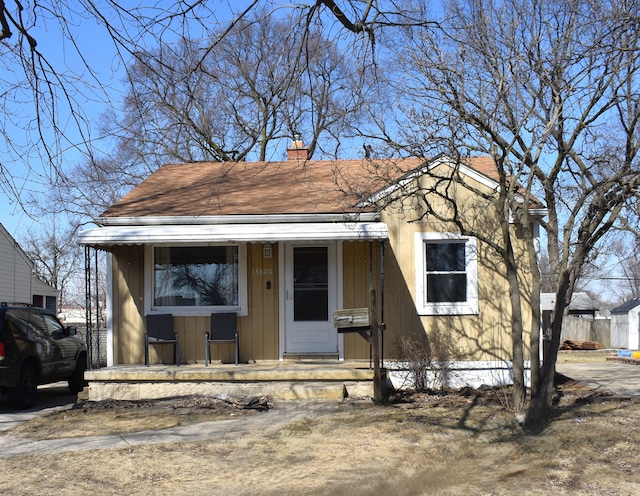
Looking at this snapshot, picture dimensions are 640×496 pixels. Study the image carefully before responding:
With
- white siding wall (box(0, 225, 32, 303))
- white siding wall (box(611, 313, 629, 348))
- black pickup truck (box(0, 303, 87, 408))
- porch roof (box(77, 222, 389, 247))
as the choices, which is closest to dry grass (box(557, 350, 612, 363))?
white siding wall (box(611, 313, 629, 348))

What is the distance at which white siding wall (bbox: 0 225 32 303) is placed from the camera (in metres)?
27.6

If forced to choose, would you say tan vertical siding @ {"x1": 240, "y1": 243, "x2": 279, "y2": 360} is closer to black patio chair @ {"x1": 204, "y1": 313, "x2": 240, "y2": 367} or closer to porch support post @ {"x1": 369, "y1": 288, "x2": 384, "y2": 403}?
black patio chair @ {"x1": 204, "y1": 313, "x2": 240, "y2": 367}

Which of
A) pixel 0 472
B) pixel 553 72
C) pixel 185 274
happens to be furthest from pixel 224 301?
pixel 553 72

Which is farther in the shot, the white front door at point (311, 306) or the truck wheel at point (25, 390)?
the white front door at point (311, 306)

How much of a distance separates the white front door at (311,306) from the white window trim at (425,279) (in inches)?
56.2

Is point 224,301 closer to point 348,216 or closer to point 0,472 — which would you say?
point 348,216

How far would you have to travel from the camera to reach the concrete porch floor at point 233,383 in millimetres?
10586

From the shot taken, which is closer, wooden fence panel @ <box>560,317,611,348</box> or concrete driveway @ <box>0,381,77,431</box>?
concrete driveway @ <box>0,381,77,431</box>

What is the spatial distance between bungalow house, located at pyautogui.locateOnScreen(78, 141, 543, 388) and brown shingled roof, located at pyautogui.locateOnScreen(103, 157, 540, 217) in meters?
0.06

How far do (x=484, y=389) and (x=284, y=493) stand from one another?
5978 mm

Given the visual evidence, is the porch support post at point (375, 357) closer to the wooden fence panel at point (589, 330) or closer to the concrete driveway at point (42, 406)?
the concrete driveway at point (42, 406)

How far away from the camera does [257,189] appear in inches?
525

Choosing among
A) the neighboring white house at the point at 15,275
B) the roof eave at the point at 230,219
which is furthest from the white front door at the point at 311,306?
the neighboring white house at the point at 15,275

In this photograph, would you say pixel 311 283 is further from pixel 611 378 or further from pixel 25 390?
pixel 611 378
